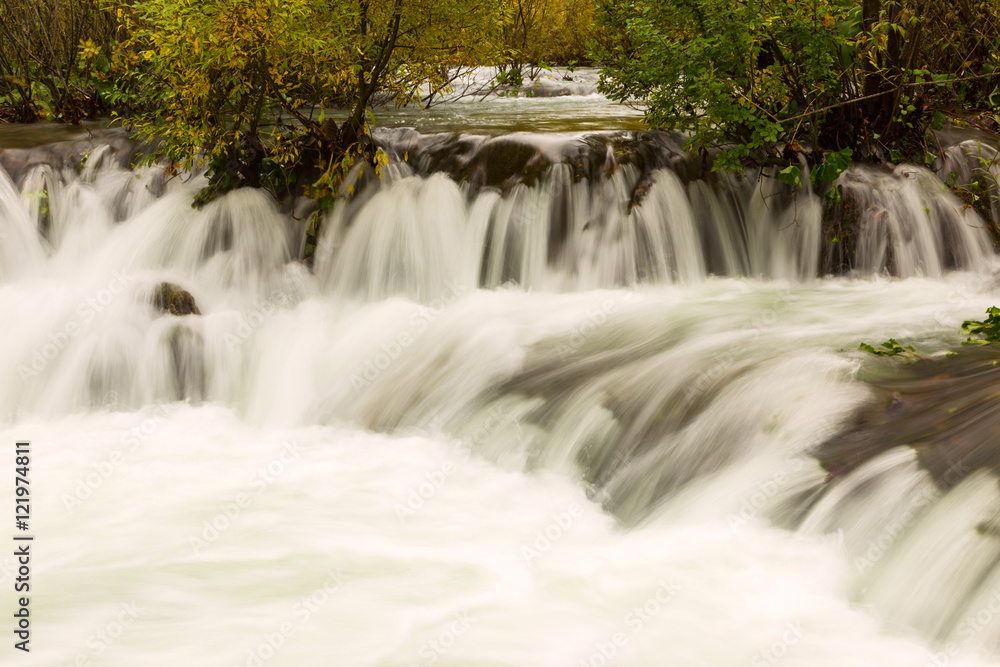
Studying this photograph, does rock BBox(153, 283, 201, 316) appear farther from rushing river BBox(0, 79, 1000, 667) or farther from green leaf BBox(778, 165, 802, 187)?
green leaf BBox(778, 165, 802, 187)

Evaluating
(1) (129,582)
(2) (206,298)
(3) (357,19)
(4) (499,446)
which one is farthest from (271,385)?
(3) (357,19)

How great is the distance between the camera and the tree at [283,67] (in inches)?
250

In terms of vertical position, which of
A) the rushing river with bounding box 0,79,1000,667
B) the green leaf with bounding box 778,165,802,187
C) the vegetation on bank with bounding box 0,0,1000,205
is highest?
the vegetation on bank with bounding box 0,0,1000,205

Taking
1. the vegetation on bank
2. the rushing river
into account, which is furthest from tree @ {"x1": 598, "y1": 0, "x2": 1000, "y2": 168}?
the rushing river

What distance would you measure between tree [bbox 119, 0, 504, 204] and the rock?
46.6 inches

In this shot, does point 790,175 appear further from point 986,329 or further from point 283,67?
point 283,67

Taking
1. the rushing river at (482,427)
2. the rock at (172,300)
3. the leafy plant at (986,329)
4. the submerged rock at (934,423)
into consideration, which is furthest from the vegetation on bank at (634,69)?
the submerged rock at (934,423)

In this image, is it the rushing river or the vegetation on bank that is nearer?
the rushing river

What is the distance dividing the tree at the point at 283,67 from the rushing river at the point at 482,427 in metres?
0.40

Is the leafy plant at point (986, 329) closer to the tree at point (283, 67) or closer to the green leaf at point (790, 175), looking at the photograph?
the green leaf at point (790, 175)

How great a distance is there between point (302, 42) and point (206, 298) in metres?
2.01

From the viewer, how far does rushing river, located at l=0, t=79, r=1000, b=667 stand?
3.61 m

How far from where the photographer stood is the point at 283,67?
6.73m

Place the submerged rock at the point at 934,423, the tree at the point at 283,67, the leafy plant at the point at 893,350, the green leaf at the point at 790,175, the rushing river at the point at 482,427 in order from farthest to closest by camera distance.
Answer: the green leaf at the point at 790,175, the tree at the point at 283,67, the leafy plant at the point at 893,350, the submerged rock at the point at 934,423, the rushing river at the point at 482,427
